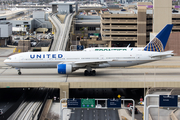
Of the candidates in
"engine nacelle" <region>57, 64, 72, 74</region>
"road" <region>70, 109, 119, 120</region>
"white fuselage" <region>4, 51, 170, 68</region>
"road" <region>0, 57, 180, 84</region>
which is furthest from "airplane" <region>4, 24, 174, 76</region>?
"road" <region>70, 109, 119, 120</region>

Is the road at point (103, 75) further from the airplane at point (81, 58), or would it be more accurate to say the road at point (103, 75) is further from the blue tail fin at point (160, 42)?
the blue tail fin at point (160, 42)

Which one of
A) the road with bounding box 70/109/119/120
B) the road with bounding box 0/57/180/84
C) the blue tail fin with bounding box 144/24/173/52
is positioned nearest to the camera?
the road with bounding box 70/109/119/120

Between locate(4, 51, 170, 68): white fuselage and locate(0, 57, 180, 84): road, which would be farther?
locate(4, 51, 170, 68): white fuselage

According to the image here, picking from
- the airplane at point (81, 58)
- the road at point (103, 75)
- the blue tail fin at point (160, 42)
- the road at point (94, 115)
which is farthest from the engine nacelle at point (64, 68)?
the blue tail fin at point (160, 42)

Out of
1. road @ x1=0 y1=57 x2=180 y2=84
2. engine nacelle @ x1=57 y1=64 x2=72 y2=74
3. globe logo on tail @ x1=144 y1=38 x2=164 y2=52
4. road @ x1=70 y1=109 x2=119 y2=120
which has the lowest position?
road @ x1=70 y1=109 x2=119 y2=120

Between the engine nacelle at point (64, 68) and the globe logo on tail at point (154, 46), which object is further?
the globe logo on tail at point (154, 46)

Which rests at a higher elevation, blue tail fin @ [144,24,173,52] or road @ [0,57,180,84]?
blue tail fin @ [144,24,173,52]

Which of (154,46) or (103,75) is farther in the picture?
(154,46)

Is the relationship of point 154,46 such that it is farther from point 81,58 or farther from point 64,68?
point 64,68

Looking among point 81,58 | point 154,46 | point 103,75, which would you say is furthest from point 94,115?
point 154,46

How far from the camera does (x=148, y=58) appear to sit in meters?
63.6

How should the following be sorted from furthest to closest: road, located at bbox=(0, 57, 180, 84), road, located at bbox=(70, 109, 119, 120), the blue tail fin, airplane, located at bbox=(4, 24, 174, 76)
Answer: the blue tail fin
airplane, located at bbox=(4, 24, 174, 76)
road, located at bbox=(0, 57, 180, 84)
road, located at bbox=(70, 109, 119, 120)

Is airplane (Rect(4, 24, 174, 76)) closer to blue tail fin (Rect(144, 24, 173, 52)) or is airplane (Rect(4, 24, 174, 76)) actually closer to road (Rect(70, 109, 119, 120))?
blue tail fin (Rect(144, 24, 173, 52))

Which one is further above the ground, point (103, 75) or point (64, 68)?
point (64, 68)
